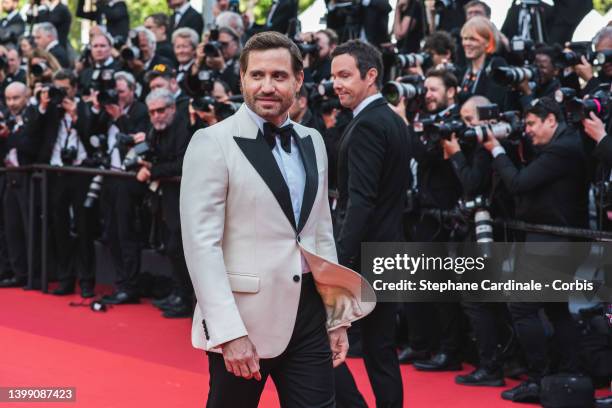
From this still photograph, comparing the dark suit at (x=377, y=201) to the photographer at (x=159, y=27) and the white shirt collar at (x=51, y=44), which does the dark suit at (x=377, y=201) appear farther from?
the white shirt collar at (x=51, y=44)

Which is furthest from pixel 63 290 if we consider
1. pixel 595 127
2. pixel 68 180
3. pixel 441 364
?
pixel 595 127

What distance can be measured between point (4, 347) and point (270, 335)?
438 cm

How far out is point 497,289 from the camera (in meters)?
6.75

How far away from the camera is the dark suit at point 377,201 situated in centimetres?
516

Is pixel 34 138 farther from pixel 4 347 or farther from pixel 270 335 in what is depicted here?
pixel 270 335

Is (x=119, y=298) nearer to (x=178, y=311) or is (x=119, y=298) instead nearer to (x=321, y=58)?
(x=178, y=311)

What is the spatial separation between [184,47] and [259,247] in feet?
21.9

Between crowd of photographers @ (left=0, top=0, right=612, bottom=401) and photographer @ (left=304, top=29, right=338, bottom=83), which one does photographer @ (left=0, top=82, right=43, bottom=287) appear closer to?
crowd of photographers @ (left=0, top=0, right=612, bottom=401)

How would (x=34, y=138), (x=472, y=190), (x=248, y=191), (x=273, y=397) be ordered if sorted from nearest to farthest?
1. (x=248, y=191)
2. (x=273, y=397)
3. (x=472, y=190)
4. (x=34, y=138)

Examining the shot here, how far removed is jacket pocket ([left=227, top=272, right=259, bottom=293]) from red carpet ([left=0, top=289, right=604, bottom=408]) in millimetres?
2635

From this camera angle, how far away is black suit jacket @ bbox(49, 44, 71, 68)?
477 inches

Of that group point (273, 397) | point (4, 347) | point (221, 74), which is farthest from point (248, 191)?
point (221, 74)

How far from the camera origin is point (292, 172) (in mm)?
3783

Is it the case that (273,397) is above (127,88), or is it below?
below
